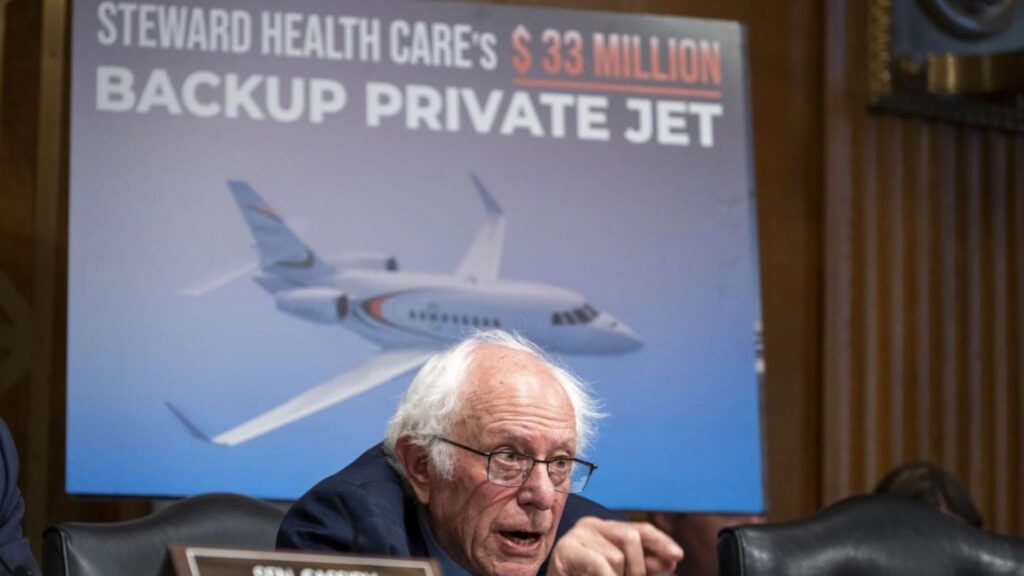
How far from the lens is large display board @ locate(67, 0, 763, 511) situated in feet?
14.1

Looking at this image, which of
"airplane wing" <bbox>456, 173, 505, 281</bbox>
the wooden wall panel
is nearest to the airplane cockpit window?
"airplane wing" <bbox>456, 173, 505, 281</bbox>

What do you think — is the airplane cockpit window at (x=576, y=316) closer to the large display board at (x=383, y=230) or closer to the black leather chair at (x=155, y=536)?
the large display board at (x=383, y=230)

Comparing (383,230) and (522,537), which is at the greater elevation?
(383,230)

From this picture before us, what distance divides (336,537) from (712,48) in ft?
9.95

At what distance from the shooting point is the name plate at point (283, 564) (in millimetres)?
1348

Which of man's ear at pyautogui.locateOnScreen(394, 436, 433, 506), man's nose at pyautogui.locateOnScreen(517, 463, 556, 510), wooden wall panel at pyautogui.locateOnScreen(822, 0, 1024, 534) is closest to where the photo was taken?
man's nose at pyautogui.locateOnScreen(517, 463, 556, 510)

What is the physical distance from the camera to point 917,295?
5.70 metres

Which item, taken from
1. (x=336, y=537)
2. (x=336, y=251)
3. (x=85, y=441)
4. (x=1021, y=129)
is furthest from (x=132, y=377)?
(x=1021, y=129)

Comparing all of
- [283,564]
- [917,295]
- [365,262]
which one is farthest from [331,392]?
[283,564]

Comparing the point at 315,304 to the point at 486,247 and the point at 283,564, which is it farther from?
the point at 283,564

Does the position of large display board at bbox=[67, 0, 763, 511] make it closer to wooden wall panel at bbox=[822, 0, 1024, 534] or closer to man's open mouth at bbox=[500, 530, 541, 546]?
wooden wall panel at bbox=[822, 0, 1024, 534]

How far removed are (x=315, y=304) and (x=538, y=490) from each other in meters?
2.21

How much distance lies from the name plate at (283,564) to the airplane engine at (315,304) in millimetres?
3066

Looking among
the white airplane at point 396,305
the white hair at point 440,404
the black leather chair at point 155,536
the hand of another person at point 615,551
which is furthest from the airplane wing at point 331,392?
the hand of another person at point 615,551
